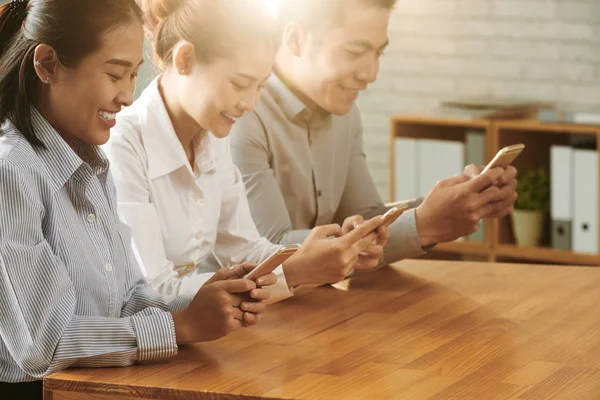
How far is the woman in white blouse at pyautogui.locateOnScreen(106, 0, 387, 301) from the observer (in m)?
1.85

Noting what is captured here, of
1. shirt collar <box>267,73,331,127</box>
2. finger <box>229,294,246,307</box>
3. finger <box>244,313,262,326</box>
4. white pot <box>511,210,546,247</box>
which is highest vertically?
shirt collar <box>267,73,331,127</box>

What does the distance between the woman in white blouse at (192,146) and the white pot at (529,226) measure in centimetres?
216

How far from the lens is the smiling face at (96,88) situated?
4.91 ft

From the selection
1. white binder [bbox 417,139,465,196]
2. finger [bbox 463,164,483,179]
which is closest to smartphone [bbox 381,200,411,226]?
finger [bbox 463,164,483,179]

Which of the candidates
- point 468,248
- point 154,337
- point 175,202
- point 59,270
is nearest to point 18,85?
point 59,270

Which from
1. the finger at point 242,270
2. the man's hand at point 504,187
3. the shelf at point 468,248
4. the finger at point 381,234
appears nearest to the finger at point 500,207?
the man's hand at point 504,187

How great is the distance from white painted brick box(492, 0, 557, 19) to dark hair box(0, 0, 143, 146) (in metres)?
2.99

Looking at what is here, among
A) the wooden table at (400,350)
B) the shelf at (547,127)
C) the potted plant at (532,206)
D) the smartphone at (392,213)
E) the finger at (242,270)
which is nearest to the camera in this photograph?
the wooden table at (400,350)

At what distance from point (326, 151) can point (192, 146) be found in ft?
1.89

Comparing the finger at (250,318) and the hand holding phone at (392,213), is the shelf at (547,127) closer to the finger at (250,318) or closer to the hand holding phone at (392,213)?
the hand holding phone at (392,213)

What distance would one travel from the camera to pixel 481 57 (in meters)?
4.37

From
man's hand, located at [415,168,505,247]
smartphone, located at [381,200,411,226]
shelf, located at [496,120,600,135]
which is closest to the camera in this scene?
smartphone, located at [381,200,411,226]

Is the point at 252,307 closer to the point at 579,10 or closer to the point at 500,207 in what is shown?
the point at 500,207

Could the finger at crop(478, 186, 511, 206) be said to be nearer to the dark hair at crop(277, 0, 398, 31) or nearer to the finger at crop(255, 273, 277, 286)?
the dark hair at crop(277, 0, 398, 31)
